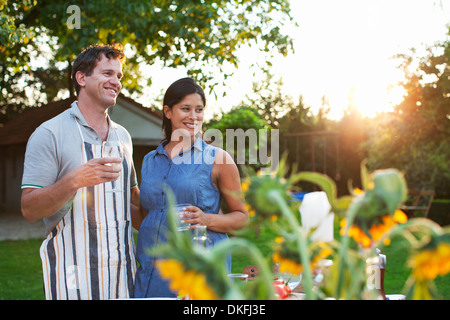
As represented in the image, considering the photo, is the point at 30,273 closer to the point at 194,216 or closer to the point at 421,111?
the point at 194,216

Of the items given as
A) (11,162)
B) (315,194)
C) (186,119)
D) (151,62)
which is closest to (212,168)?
(186,119)

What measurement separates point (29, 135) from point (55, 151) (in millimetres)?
15655

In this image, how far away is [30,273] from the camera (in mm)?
7797

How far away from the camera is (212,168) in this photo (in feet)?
8.26

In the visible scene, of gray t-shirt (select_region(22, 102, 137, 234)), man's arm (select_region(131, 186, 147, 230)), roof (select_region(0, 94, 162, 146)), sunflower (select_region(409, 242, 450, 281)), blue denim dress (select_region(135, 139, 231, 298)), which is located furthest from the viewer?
roof (select_region(0, 94, 162, 146))

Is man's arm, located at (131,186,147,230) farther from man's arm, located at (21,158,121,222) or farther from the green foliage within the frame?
the green foliage

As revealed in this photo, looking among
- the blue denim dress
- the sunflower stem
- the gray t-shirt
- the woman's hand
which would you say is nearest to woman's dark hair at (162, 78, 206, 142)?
the blue denim dress

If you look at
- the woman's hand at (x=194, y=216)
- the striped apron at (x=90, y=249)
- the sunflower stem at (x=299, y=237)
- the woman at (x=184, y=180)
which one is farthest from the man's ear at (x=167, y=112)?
the sunflower stem at (x=299, y=237)

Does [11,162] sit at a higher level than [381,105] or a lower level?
lower

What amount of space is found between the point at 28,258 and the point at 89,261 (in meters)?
7.71

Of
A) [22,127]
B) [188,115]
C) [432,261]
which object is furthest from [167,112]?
[22,127]

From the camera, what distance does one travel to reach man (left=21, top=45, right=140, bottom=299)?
2154 mm

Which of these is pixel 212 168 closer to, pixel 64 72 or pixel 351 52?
pixel 351 52

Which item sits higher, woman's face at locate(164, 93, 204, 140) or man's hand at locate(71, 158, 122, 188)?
woman's face at locate(164, 93, 204, 140)
